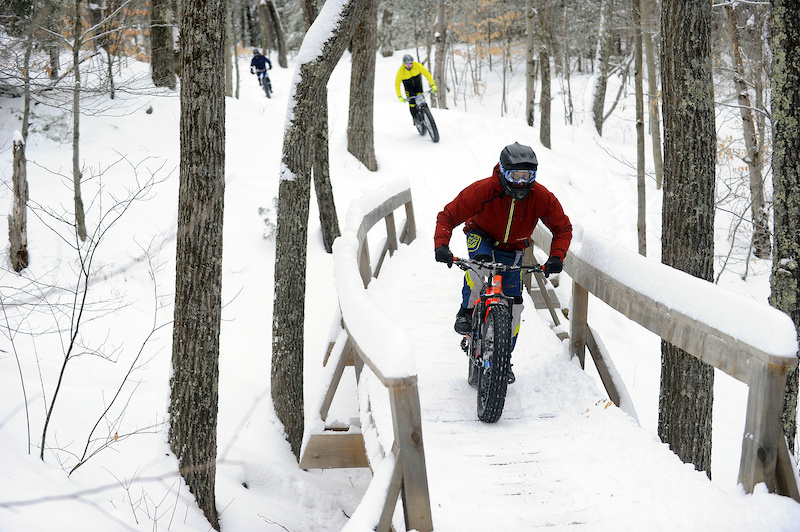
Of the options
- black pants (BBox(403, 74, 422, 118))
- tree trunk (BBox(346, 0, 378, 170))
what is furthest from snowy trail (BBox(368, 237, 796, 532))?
black pants (BBox(403, 74, 422, 118))

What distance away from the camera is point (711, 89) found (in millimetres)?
5258

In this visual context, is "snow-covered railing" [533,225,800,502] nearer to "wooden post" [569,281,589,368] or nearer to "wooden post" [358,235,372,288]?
"wooden post" [569,281,589,368]

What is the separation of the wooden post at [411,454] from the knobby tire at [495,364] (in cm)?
142

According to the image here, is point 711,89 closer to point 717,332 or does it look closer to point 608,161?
point 717,332

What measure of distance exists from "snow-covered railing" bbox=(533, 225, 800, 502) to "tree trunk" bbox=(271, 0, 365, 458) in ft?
10.4

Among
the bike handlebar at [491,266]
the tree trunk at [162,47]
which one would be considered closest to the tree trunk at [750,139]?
the bike handlebar at [491,266]

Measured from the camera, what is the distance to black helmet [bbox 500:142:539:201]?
4.45m

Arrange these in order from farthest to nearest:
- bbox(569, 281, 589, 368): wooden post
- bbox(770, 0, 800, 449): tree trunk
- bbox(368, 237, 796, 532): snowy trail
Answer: bbox(770, 0, 800, 449): tree trunk → bbox(569, 281, 589, 368): wooden post → bbox(368, 237, 796, 532): snowy trail

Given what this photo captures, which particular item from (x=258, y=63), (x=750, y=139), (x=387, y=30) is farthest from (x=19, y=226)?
(x=387, y=30)

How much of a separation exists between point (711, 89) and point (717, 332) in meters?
2.99

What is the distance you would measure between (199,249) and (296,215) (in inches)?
62.1

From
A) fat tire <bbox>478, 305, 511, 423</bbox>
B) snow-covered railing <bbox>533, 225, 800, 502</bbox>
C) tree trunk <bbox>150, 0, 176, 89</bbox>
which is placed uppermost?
tree trunk <bbox>150, 0, 176, 89</bbox>

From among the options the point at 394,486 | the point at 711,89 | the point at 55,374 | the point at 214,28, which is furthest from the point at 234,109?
the point at 394,486

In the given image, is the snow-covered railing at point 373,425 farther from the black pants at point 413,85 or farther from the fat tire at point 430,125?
the fat tire at point 430,125
